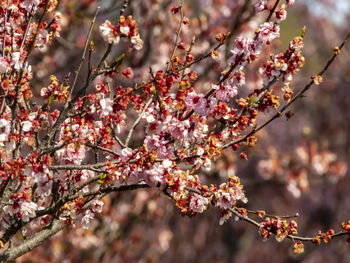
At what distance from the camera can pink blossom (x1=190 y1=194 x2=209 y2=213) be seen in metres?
3.02

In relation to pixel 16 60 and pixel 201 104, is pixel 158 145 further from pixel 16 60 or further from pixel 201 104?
pixel 16 60

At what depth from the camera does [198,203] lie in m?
3.03

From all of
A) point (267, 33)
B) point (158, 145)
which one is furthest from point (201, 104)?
point (267, 33)

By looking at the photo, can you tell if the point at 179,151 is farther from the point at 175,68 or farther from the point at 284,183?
the point at 284,183

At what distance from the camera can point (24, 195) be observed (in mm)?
2898

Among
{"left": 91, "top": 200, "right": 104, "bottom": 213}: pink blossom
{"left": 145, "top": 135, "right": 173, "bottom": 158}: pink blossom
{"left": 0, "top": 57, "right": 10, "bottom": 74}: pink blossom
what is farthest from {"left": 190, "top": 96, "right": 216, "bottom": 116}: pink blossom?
{"left": 0, "top": 57, "right": 10, "bottom": 74}: pink blossom

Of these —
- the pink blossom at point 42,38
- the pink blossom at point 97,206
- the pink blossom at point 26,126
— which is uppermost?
the pink blossom at point 42,38

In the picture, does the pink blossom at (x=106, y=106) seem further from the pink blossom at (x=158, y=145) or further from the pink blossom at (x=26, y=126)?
the pink blossom at (x=26, y=126)

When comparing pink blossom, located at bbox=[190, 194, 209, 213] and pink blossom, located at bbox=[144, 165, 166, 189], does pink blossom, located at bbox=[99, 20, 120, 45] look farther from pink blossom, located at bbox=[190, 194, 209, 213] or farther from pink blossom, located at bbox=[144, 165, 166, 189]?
pink blossom, located at bbox=[190, 194, 209, 213]

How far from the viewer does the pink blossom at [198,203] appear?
3020 millimetres

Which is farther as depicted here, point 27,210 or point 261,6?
point 261,6

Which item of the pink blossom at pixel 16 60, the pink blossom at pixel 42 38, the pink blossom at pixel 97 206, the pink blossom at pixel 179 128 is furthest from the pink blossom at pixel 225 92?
the pink blossom at pixel 16 60

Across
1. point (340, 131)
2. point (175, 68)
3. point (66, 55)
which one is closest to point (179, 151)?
point (175, 68)

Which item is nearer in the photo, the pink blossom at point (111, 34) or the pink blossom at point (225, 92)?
the pink blossom at point (111, 34)
